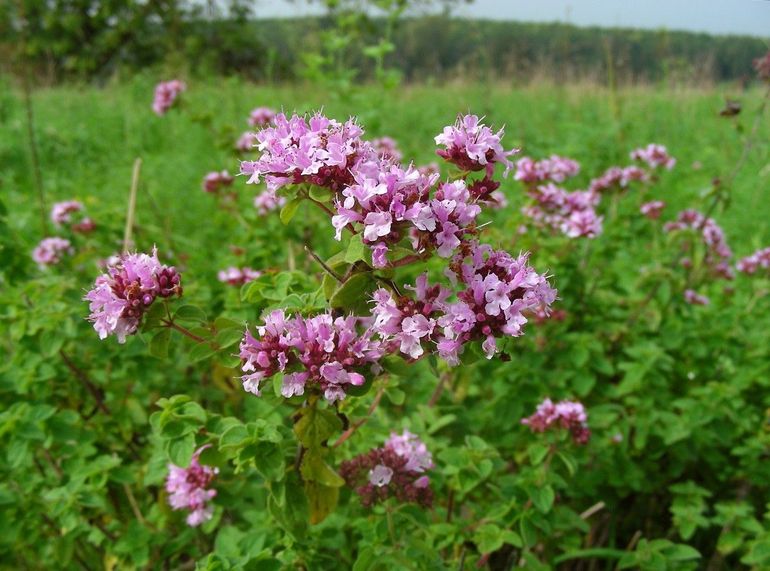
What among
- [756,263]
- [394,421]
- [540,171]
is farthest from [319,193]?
[756,263]

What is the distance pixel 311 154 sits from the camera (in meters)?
1.29

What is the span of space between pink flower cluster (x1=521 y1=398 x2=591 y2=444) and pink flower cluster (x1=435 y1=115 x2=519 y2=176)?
40.8 inches

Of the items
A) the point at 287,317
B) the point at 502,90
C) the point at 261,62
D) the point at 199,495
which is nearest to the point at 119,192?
the point at 199,495

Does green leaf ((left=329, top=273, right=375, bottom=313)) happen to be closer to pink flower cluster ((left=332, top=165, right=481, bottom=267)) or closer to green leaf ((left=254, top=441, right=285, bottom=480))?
pink flower cluster ((left=332, top=165, right=481, bottom=267))

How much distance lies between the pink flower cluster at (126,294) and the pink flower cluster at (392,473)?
762mm

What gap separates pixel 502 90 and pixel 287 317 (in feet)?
38.0

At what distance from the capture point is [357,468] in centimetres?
188

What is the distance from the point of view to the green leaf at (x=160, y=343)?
146 centimetres

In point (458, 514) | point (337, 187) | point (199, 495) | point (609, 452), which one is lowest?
point (458, 514)

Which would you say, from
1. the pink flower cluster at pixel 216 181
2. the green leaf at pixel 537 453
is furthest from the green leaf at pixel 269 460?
the pink flower cluster at pixel 216 181

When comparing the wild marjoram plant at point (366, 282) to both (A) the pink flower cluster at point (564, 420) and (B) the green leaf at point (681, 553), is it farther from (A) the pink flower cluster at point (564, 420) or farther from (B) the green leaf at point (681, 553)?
(B) the green leaf at point (681, 553)

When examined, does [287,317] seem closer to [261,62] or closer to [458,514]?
[458,514]

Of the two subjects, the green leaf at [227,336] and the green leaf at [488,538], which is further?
the green leaf at [488,538]

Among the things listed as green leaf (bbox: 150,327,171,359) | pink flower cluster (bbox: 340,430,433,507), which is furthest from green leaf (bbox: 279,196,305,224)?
pink flower cluster (bbox: 340,430,433,507)
